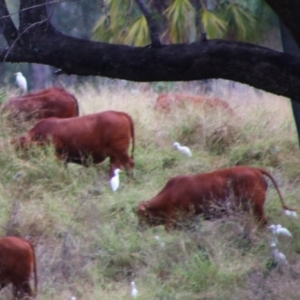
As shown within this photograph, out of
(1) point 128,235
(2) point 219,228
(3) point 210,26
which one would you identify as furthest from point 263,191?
(3) point 210,26

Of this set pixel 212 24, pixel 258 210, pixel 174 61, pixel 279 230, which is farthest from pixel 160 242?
pixel 212 24

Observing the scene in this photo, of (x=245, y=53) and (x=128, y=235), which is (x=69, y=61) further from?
(x=128, y=235)

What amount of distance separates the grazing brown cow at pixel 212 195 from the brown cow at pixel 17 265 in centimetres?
156

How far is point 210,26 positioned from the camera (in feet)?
44.5

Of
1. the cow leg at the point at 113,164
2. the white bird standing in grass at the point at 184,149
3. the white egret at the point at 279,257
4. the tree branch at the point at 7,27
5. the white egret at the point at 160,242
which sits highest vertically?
the tree branch at the point at 7,27

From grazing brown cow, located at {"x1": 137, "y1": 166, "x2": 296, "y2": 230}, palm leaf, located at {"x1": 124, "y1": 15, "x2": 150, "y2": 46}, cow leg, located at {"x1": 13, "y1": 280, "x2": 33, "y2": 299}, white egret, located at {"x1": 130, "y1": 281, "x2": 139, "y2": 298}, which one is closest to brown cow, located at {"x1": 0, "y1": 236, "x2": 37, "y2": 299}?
cow leg, located at {"x1": 13, "y1": 280, "x2": 33, "y2": 299}

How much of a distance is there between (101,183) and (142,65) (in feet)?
12.9

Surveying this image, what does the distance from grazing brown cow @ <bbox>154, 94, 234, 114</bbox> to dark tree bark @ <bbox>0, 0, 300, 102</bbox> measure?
5327mm

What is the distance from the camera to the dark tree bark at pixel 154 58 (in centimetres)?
564

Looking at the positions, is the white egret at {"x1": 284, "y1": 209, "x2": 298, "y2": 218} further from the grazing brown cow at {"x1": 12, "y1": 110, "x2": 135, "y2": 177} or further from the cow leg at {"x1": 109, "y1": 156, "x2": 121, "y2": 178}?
the cow leg at {"x1": 109, "y1": 156, "x2": 121, "y2": 178}

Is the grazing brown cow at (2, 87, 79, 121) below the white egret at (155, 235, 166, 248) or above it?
below

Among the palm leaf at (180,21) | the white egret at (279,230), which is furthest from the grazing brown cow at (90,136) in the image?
the palm leaf at (180,21)

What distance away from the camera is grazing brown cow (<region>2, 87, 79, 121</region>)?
10625 millimetres

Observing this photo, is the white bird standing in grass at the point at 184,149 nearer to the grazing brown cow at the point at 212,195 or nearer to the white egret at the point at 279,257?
the grazing brown cow at the point at 212,195
